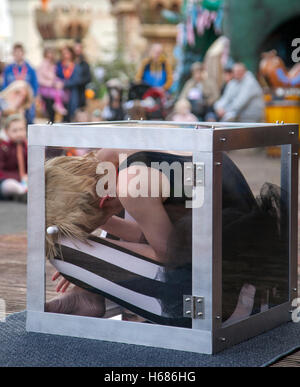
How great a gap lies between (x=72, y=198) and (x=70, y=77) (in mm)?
10180

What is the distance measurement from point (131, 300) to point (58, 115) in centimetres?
1074

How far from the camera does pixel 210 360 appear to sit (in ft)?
8.62

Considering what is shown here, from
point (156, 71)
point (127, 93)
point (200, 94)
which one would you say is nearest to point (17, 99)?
point (127, 93)

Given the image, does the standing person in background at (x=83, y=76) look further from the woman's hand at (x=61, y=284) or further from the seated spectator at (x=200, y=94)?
the woman's hand at (x=61, y=284)

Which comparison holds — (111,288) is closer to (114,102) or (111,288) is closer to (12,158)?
(12,158)

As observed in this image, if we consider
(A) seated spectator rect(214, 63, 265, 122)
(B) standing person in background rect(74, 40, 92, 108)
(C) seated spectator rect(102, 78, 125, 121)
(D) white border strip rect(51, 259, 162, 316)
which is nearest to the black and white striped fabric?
(D) white border strip rect(51, 259, 162, 316)

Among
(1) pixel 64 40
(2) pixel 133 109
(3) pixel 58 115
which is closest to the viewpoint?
(2) pixel 133 109

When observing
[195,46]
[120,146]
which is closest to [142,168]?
[120,146]

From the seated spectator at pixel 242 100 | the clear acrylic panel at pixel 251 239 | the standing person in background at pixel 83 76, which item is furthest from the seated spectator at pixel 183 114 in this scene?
the clear acrylic panel at pixel 251 239

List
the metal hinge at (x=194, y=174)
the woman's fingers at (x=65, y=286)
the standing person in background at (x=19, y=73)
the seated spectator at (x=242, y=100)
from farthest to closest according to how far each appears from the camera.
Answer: the seated spectator at (x=242, y=100)
the standing person in background at (x=19, y=73)
the woman's fingers at (x=65, y=286)
the metal hinge at (x=194, y=174)

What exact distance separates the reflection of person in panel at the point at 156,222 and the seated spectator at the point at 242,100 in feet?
28.2

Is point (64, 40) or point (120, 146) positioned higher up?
point (64, 40)

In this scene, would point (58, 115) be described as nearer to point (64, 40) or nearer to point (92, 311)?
point (92, 311)

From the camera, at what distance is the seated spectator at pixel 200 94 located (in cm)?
1241
